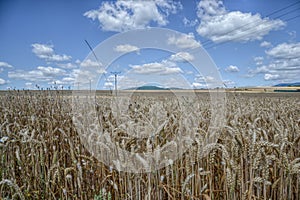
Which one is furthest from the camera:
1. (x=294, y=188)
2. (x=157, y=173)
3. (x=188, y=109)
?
(x=188, y=109)

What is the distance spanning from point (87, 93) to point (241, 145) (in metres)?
5.76

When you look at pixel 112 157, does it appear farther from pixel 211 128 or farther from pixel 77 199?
pixel 211 128

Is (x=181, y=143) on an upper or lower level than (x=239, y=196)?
upper

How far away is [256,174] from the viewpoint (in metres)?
2.30

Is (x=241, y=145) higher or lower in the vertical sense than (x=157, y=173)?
higher

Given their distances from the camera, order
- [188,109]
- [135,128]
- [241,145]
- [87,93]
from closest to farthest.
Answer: [241,145]
[135,128]
[188,109]
[87,93]

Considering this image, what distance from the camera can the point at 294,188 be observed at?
2594 millimetres

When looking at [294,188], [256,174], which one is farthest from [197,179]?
[294,188]

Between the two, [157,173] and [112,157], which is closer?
[157,173]

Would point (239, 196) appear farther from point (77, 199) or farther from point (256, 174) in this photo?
point (77, 199)

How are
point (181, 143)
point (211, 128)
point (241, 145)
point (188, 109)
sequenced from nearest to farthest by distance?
point (241, 145) < point (181, 143) < point (211, 128) < point (188, 109)

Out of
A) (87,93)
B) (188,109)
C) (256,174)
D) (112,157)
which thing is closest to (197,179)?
(256,174)

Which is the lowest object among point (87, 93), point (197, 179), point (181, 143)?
point (197, 179)

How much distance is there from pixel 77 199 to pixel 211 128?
188 cm
